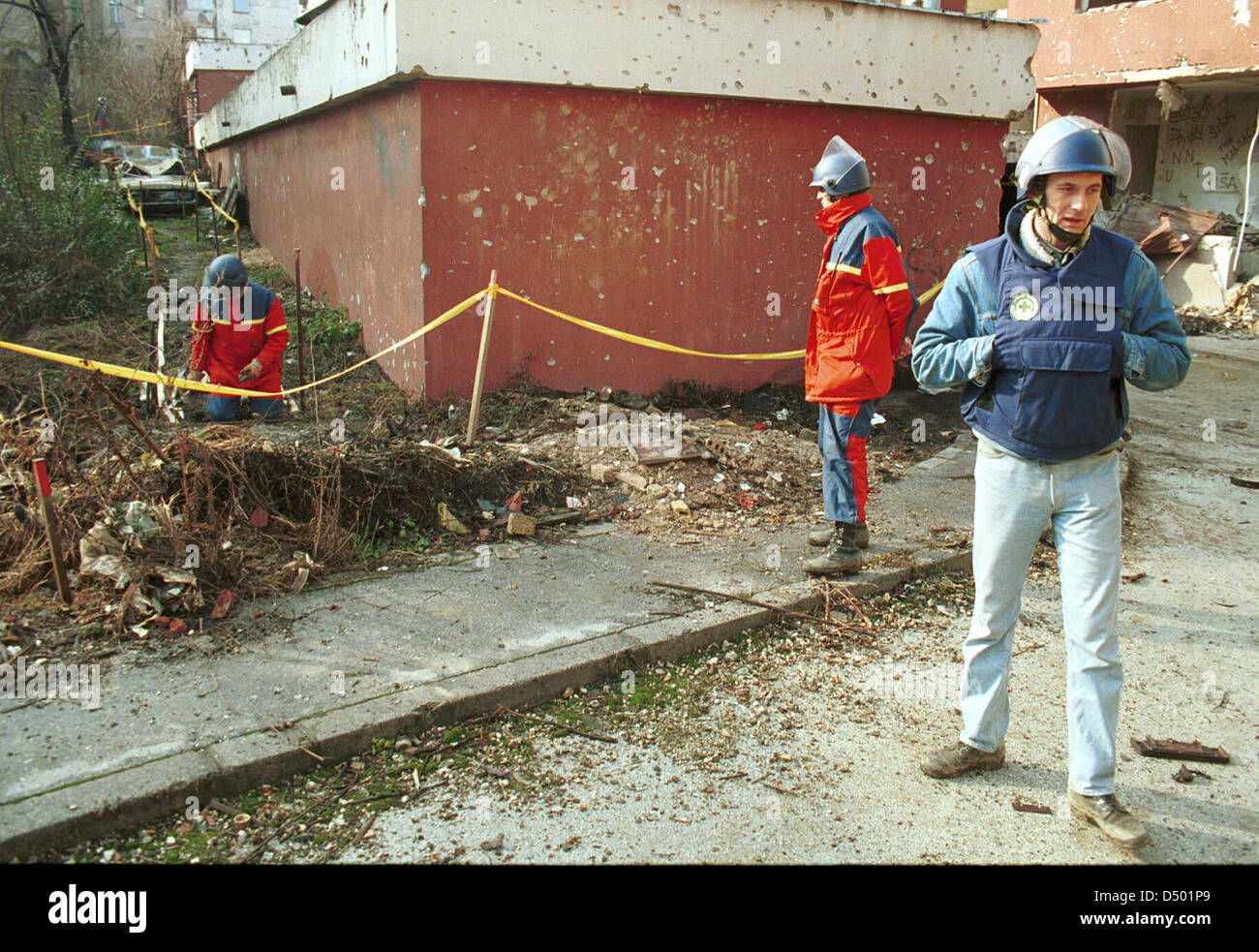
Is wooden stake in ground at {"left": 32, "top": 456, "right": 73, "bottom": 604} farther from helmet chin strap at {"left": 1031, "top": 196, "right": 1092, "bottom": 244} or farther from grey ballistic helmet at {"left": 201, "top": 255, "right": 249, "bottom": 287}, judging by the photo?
helmet chin strap at {"left": 1031, "top": 196, "right": 1092, "bottom": 244}

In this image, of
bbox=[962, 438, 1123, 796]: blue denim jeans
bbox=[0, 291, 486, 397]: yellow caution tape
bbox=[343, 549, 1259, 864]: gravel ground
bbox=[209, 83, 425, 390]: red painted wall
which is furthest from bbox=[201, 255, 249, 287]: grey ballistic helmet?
bbox=[962, 438, 1123, 796]: blue denim jeans

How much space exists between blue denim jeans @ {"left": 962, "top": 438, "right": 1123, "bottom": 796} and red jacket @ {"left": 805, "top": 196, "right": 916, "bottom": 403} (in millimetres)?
1931

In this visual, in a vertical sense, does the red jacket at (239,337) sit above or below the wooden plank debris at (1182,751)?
above

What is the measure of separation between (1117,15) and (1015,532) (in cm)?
1856

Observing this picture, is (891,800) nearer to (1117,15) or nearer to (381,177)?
(381,177)

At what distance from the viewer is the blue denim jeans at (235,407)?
324 inches

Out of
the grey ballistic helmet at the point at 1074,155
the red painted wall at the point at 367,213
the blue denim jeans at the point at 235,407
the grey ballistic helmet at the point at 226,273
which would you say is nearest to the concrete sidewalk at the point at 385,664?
the grey ballistic helmet at the point at 1074,155

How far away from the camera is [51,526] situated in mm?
4520

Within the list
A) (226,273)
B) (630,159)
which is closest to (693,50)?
(630,159)

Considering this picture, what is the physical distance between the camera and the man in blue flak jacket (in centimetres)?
313

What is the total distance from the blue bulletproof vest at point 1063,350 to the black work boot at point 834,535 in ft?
7.78

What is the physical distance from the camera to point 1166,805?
3.47 meters

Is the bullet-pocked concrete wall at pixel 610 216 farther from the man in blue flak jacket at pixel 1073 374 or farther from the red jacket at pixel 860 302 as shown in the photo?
the man in blue flak jacket at pixel 1073 374
